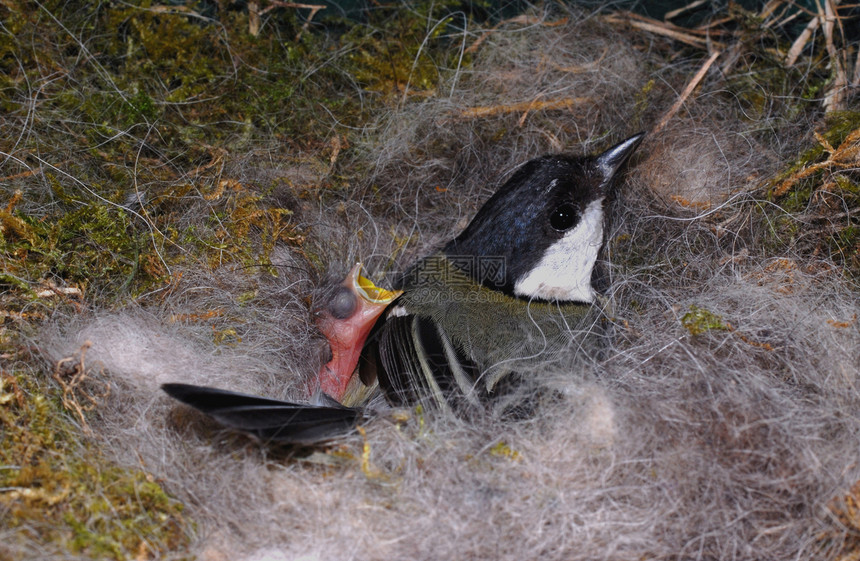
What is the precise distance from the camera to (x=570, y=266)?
5.35 ft

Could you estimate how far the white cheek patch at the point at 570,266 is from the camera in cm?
161

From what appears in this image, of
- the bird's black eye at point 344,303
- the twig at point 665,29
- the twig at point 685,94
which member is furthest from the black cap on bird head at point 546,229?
the twig at point 665,29

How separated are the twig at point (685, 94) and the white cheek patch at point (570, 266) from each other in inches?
12.2

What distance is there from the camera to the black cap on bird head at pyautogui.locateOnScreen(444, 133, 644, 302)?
5.13ft

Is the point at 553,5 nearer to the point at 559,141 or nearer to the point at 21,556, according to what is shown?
the point at 559,141

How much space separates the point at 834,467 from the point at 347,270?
126 cm

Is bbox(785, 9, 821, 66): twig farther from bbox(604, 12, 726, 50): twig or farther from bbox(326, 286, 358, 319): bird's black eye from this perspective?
bbox(326, 286, 358, 319): bird's black eye

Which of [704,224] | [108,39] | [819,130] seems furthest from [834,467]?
[108,39]

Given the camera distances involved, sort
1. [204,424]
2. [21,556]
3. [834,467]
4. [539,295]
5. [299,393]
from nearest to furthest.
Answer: [21,556] → [834,467] → [204,424] → [299,393] → [539,295]

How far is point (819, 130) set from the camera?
1527 mm

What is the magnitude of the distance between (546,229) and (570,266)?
0.13 m

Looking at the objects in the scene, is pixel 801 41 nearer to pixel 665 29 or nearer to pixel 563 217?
pixel 665 29

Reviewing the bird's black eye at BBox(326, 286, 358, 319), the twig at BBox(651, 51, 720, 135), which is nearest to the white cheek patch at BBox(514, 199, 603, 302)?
the twig at BBox(651, 51, 720, 135)

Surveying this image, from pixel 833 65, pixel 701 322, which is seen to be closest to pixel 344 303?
pixel 701 322
